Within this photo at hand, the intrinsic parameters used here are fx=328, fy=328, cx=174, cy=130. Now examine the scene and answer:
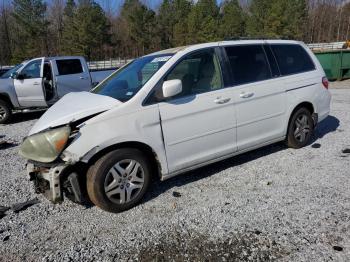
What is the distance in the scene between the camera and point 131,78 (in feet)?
14.6

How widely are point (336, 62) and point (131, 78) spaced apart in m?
14.5

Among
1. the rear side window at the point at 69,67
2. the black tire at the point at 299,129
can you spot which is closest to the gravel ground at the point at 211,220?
the black tire at the point at 299,129

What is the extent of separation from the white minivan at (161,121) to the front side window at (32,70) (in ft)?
20.2

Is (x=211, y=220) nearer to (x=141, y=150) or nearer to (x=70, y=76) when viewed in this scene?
(x=141, y=150)

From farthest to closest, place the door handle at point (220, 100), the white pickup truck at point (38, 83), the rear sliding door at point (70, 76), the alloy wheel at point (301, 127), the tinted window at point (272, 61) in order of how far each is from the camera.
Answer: the rear sliding door at point (70, 76)
the white pickup truck at point (38, 83)
the alloy wheel at point (301, 127)
the tinted window at point (272, 61)
the door handle at point (220, 100)

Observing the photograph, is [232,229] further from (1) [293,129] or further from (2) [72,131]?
(1) [293,129]

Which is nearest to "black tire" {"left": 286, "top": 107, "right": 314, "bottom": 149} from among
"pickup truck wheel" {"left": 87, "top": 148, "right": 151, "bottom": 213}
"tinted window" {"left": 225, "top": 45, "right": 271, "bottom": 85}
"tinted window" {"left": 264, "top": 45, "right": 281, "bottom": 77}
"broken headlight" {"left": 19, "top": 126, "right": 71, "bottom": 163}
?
"tinted window" {"left": 264, "top": 45, "right": 281, "bottom": 77}

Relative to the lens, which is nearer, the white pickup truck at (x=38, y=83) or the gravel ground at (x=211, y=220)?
the gravel ground at (x=211, y=220)

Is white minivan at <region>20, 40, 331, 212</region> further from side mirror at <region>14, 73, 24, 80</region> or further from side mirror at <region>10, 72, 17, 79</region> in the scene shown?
side mirror at <region>10, 72, 17, 79</region>

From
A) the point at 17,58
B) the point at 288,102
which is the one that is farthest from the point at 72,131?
the point at 17,58

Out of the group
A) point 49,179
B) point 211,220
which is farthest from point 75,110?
point 211,220

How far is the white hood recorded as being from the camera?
3.63 meters

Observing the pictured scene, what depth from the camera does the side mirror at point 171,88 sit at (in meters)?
3.76

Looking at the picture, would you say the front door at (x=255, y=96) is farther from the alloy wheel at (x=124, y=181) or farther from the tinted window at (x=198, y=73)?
the alloy wheel at (x=124, y=181)
